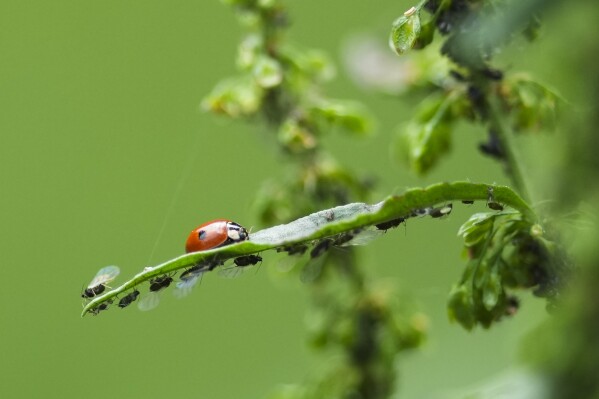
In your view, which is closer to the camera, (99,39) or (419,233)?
(419,233)

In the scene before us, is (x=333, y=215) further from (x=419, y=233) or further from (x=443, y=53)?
(x=419, y=233)

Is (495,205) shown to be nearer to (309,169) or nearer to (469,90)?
(469,90)

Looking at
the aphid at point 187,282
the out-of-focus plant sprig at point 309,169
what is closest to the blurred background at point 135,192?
the out-of-focus plant sprig at point 309,169

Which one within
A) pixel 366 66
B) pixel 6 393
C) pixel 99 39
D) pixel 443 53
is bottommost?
pixel 443 53

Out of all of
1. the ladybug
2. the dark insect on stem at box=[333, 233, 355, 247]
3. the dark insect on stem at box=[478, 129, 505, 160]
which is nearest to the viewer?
the dark insect on stem at box=[333, 233, 355, 247]

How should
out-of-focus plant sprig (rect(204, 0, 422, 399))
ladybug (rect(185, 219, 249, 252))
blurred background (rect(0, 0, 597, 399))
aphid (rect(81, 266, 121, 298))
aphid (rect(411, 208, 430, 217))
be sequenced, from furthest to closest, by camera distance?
blurred background (rect(0, 0, 597, 399)), out-of-focus plant sprig (rect(204, 0, 422, 399)), aphid (rect(81, 266, 121, 298)), ladybug (rect(185, 219, 249, 252)), aphid (rect(411, 208, 430, 217))

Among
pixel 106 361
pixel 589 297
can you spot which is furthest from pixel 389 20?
pixel 106 361

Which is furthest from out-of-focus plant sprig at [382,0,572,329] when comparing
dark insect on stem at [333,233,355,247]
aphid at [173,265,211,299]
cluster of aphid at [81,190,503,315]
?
aphid at [173,265,211,299]

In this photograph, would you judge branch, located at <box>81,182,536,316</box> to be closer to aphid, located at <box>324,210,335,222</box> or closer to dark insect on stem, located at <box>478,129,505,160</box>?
aphid, located at <box>324,210,335,222</box>
